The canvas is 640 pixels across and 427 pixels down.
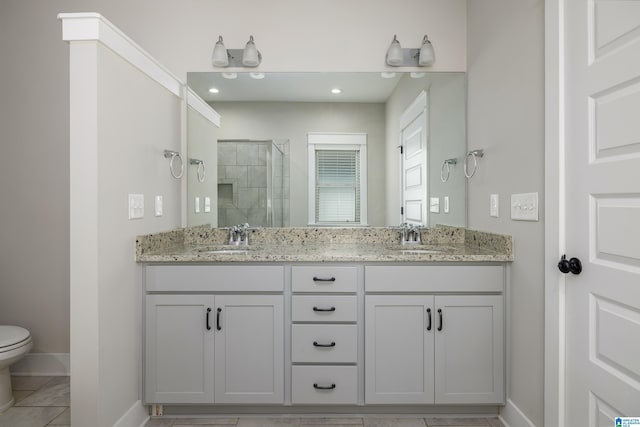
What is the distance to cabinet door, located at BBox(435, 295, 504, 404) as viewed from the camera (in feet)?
6.44

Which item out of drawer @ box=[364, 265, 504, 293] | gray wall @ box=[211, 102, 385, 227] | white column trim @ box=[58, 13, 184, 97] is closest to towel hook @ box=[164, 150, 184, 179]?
gray wall @ box=[211, 102, 385, 227]

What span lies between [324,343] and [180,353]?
0.76 metres

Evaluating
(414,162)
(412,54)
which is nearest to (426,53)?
(412,54)

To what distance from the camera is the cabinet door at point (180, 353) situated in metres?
1.98

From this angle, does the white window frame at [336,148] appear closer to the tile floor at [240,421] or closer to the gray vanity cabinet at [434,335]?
the gray vanity cabinet at [434,335]

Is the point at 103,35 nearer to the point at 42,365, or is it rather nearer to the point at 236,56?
the point at 236,56

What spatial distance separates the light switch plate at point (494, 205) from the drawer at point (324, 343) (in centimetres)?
99

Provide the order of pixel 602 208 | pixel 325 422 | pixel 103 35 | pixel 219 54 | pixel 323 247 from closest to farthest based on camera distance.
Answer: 1. pixel 602 208
2. pixel 103 35
3. pixel 325 422
4. pixel 323 247
5. pixel 219 54

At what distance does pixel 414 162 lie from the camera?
101 inches

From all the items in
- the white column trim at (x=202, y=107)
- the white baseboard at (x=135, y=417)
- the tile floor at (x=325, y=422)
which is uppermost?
the white column trim at (x=202, y=107)

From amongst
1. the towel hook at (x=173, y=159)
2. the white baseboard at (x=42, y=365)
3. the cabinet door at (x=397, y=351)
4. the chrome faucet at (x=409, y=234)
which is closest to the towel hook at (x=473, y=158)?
the chrome faucet at (x=409, y=234)

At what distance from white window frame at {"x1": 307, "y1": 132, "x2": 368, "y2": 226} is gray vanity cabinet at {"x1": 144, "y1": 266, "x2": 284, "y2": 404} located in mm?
755

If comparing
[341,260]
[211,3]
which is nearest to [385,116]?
[341,260]

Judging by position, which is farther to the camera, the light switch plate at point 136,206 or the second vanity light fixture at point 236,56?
the second vanity light fixture at point 236,56
